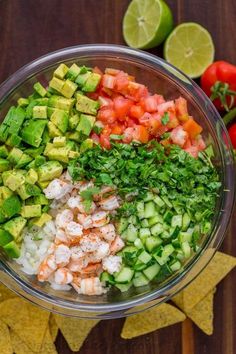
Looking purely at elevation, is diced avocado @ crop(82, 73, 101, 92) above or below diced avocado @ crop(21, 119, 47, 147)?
above

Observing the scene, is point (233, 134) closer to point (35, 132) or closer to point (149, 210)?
point (149, 210)

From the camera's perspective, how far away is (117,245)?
2523 millimetres

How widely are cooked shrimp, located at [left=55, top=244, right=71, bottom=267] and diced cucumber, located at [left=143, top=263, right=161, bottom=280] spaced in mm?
302

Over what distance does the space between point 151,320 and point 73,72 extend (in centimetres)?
111

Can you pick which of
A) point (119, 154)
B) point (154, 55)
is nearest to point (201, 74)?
point (154, 55)

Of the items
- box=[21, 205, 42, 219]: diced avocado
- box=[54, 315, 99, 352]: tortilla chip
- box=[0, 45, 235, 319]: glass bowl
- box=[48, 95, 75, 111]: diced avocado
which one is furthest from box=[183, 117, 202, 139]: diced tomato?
box=[54, 315, 99, 352]: tortilla chip

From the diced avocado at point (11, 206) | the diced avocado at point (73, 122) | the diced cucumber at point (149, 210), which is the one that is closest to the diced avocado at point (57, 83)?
the diced avocado at point (73, 122)

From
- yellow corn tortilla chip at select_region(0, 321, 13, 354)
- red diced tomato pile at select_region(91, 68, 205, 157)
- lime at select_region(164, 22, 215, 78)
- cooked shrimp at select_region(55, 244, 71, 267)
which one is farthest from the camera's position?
lime at select_region(164, 22, 215, 78)

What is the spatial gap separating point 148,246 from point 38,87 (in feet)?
2.47

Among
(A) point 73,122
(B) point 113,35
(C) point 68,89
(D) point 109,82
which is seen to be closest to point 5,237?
(A) point 73,122

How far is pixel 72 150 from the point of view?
8.35ft

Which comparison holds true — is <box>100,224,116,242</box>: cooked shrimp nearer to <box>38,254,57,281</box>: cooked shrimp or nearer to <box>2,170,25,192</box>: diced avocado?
<box>38,254,57,281</box>: cooked shrimp

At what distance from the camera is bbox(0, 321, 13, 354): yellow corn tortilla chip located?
2.85 meters

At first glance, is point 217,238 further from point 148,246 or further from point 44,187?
point 44,187
